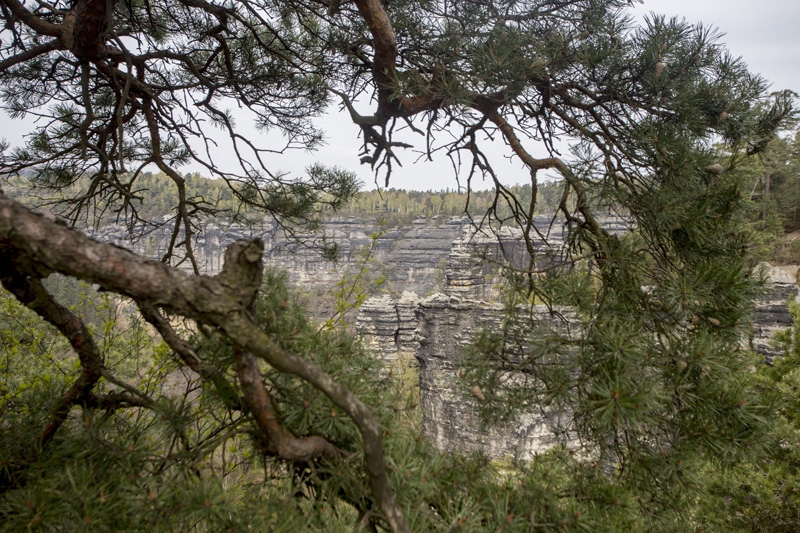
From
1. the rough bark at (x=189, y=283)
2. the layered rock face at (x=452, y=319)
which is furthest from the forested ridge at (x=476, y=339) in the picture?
the layered rock face at (x=452, y=319)

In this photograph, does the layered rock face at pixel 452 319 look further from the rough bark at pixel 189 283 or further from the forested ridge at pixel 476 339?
the rough bark at pixel 189 283

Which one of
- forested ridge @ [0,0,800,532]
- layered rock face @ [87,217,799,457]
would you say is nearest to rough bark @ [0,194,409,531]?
forested ridge @ [0,0,800,532]

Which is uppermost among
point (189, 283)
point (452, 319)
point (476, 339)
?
point (189, 283)

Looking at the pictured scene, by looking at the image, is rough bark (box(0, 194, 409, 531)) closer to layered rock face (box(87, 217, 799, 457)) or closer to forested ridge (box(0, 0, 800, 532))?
forested ridge (box(0, 0, 800, 532))

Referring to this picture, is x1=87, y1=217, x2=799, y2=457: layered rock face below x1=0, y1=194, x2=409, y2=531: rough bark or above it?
below

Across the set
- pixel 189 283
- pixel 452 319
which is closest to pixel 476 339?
pixel 189 283

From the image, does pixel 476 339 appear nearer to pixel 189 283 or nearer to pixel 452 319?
pixel 189 283

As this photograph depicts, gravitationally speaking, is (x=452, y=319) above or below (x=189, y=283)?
below

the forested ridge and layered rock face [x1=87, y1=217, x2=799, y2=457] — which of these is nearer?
the forested ridge

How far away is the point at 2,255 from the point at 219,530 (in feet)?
1.90

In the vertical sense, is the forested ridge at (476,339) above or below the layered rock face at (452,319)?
above

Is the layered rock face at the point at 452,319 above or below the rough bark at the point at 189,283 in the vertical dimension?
below

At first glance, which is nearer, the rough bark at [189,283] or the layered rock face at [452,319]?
the rough bark at [189,283]

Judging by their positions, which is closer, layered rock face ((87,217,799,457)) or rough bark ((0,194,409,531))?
rough bark ((0,194,409,531))
